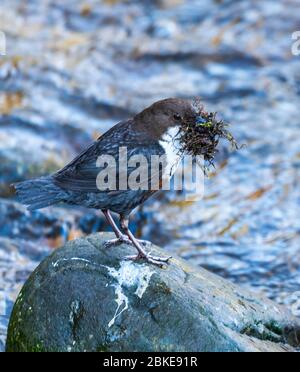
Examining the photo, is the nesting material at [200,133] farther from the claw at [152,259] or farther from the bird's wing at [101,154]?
the claw at [152,259]

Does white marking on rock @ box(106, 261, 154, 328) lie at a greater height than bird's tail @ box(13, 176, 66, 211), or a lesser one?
lesser

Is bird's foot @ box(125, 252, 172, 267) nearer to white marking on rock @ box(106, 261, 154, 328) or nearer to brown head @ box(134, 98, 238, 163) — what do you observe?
white marking on rock @ box(106, 261, 154, 328)

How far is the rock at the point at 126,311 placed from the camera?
13.6 ft

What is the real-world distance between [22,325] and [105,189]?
908 mm

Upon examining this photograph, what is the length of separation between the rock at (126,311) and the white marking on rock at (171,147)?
1.90 ft

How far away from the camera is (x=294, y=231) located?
23.2 feet

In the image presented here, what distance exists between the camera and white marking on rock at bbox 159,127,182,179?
4695 mm

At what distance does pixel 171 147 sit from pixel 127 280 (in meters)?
0.88
